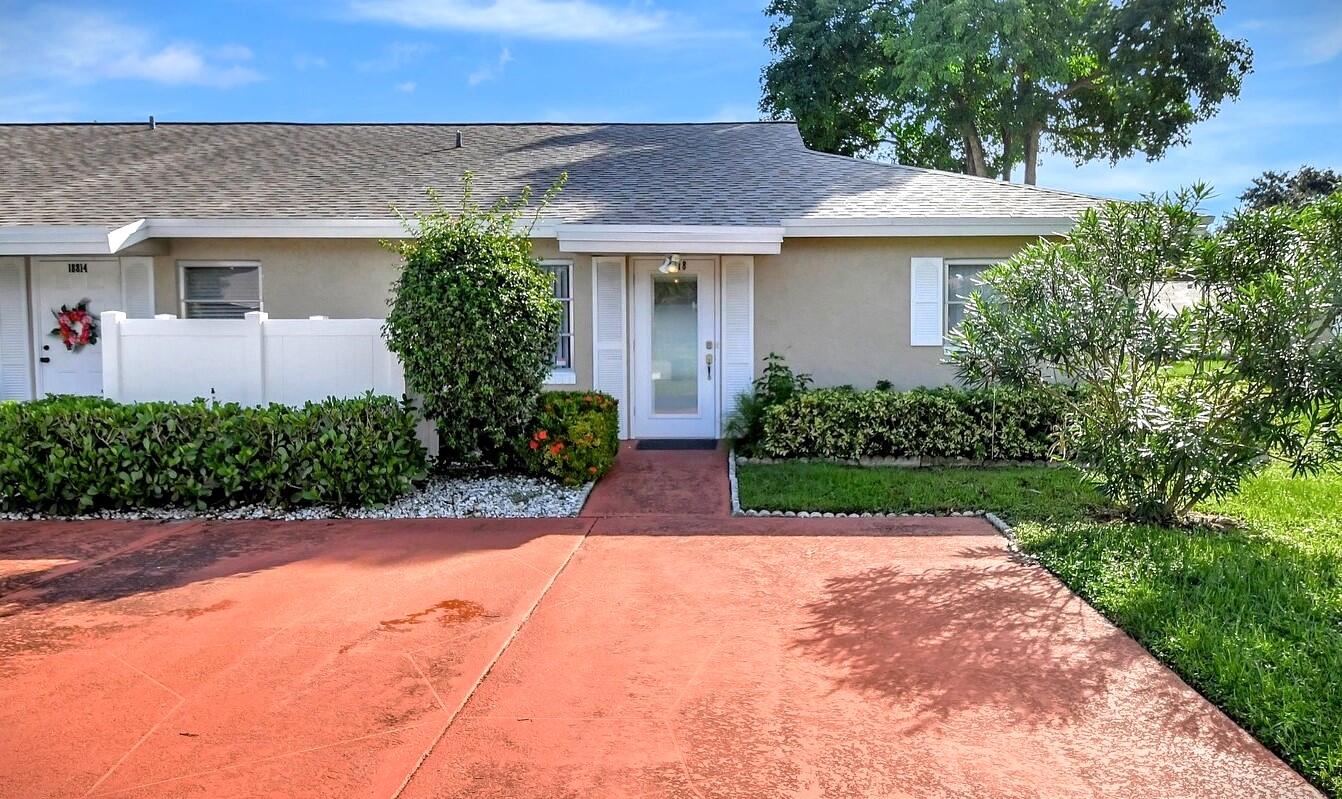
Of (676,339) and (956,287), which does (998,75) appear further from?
(676,339)

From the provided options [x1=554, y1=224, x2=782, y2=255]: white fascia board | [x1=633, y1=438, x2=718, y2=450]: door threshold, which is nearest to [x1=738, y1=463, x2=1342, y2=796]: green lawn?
[x1=633, y1=438, x2=718, y2=450]: door threshold

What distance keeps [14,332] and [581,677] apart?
10.4m

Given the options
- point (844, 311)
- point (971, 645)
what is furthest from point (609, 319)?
point (971, 645)

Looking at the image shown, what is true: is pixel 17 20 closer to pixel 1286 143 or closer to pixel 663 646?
pixel 663 646

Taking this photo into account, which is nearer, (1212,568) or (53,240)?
(1212,568)

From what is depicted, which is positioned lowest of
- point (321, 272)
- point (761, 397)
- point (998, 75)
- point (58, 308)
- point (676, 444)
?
point (676, 444)

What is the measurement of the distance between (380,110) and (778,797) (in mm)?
19307

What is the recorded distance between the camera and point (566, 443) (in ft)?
28.1

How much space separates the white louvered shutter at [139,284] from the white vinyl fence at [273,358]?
2.68 metres

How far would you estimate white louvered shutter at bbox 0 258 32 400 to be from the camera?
11211 millimetres

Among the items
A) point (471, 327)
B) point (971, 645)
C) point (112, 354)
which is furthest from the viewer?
point (112, 354)

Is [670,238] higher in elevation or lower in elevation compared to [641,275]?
higher

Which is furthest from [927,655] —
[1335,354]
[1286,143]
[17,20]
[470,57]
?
[1286,143]

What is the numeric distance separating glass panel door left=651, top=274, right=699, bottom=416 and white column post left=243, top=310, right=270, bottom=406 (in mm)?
4427
